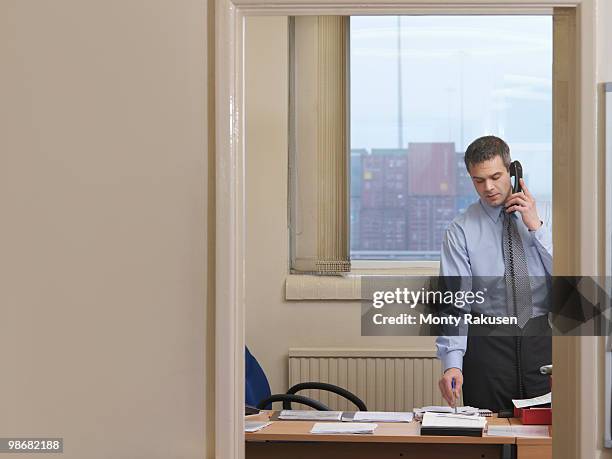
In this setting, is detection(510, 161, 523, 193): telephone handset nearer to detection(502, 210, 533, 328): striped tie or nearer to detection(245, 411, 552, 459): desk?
detection(502, 210, 533, 328): striped tie

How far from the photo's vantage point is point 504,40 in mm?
3730

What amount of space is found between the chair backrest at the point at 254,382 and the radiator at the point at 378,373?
0.91 feet

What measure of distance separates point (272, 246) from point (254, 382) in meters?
0.68

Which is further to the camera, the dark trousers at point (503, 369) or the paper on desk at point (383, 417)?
the dark trousers at point (503, 369)

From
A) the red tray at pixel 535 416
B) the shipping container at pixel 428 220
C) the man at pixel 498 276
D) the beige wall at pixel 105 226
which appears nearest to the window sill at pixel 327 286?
the shipping container at pixel 428 220

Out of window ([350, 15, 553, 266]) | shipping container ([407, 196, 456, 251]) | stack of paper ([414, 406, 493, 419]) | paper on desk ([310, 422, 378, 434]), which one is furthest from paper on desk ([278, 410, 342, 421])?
shipping container ([407, 196, 456, 251])

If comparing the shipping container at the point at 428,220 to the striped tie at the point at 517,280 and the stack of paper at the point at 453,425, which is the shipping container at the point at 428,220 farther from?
the striped tie at the point at 517,280

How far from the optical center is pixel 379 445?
2854mm

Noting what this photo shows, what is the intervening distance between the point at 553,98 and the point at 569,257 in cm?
34

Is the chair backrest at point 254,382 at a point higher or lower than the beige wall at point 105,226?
lower

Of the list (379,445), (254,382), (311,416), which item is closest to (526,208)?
(379,445)

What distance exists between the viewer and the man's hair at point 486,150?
3.19 meters

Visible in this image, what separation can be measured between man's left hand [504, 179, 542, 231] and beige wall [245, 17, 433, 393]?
55.4 inches

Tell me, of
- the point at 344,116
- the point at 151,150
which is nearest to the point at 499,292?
the point at 151,150
